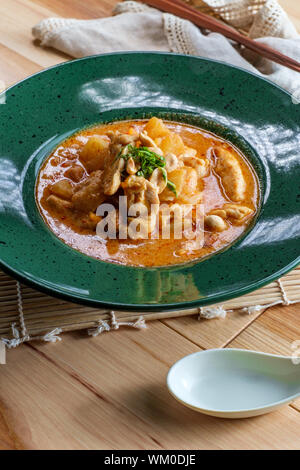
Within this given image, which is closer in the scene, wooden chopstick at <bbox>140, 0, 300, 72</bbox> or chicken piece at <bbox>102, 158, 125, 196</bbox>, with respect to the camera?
chicken piece at <bbox>102, 158, 125, 196</bbox>

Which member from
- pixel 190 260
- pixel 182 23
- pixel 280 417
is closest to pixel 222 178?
pixel 190 260

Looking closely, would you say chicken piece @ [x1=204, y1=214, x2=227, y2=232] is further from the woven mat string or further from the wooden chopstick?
the wooden chopstick

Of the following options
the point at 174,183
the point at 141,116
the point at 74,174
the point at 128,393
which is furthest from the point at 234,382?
the point at 141,116

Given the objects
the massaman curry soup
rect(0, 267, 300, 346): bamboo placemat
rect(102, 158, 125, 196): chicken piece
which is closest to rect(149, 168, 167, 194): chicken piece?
the massaman curry soup

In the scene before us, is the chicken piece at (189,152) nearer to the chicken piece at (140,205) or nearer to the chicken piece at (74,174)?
the chicken piece at (140,205)

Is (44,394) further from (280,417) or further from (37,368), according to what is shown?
(280,417)

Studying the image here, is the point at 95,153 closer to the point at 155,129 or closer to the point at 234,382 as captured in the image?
the point at 155,129
